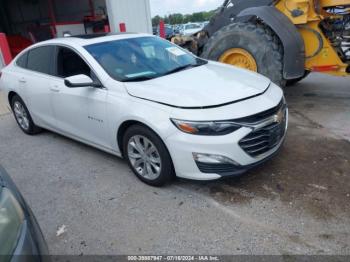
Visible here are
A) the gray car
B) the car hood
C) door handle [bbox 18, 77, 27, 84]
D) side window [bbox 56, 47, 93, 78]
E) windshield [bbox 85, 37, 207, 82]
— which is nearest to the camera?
the gray car

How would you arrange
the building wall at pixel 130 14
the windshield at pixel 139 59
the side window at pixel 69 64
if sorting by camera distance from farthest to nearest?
the building wall at pixel 130 14 < the side window at pixel 69 64 < the windshield at pixel 139 59

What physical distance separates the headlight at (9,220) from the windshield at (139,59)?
200 centimetres

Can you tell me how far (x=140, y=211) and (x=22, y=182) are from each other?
1709 mm

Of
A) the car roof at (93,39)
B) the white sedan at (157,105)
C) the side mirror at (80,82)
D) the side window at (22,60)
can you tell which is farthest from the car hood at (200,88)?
the side window at (22,60)

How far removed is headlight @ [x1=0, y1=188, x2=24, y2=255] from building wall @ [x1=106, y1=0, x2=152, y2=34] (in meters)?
10.0

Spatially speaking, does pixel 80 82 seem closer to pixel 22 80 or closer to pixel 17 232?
pixel 22 80

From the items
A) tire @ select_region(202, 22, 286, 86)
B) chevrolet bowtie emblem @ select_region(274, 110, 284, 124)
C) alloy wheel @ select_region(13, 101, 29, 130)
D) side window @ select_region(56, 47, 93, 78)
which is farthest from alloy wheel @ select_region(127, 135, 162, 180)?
tire @ select_region(202, 22, 286, 86)

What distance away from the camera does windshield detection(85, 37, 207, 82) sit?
3.79m

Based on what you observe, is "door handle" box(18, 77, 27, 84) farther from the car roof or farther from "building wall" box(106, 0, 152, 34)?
"building wall" box(106, 0, 152, 34)

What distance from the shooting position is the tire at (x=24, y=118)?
5.29 metres

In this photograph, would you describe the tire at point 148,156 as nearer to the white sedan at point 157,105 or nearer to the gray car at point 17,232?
the white sedan at point 157,105

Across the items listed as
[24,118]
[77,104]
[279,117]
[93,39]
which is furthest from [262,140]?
[24,118]

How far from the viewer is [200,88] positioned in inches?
133

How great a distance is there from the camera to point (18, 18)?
1792 centimetres
